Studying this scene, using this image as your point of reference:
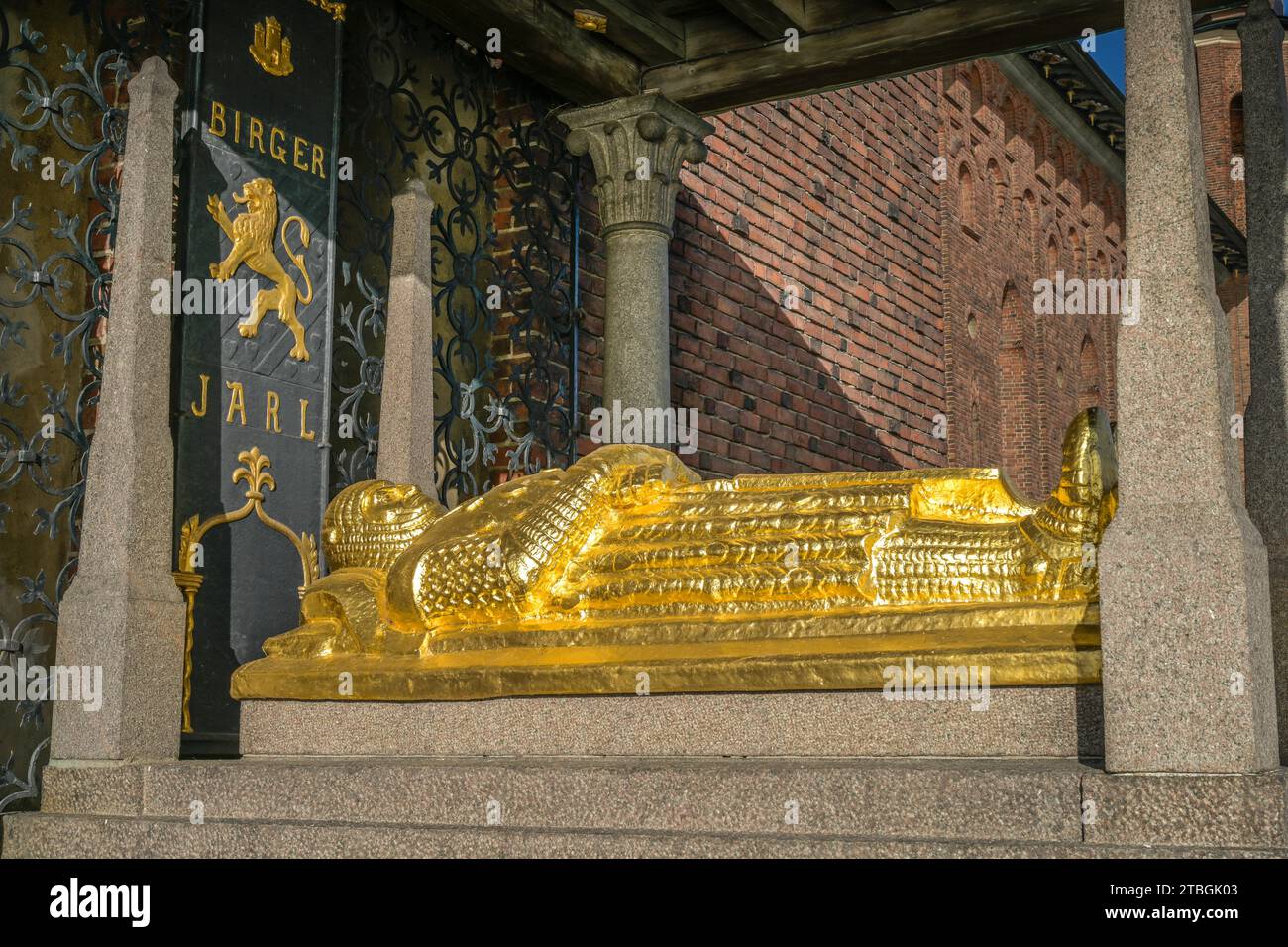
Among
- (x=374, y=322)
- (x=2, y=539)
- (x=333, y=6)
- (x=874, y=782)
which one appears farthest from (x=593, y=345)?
(x=874, y=782)

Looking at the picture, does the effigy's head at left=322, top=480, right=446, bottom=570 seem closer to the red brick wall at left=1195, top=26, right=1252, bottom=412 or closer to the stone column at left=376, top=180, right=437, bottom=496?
the stone column at left=376, top=180, right=437, bottom=496

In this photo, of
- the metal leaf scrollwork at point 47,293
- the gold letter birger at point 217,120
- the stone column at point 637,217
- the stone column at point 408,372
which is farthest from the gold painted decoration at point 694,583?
the stone column at point 637,217

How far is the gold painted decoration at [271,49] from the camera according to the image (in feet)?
17.8

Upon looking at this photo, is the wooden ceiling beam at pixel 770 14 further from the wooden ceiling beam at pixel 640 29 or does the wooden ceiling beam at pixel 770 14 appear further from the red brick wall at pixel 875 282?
the red brick wall at pixel 875 282

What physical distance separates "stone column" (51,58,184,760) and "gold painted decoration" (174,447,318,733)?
969 mm

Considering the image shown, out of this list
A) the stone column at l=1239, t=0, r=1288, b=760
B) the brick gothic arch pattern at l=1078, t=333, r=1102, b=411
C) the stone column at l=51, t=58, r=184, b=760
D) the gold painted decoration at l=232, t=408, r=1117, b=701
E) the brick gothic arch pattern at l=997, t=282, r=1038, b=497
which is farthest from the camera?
the brick gothic arch pattern at l=1078, t=333, r=1102, b=411

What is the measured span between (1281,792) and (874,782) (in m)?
0.67

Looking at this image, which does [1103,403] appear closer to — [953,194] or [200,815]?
[953,194]

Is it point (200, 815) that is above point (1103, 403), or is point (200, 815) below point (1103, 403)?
below

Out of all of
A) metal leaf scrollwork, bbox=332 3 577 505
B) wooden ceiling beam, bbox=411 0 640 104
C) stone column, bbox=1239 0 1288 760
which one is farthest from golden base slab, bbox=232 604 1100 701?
wooden ceiling beam, bbox=411 0 640 104

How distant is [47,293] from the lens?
4.75m

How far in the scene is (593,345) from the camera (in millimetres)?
7070

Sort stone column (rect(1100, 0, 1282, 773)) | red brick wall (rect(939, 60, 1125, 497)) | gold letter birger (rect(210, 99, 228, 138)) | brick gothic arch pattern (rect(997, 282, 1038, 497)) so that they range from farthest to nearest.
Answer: brick gothic arch pattern (rect(997, 282, 1038, 497))
red brick wall (rect(939, 60, 1125, 497))
gold letter birger (rect(210, 99, 228, 138))
stone column (rect(1100, 0, 1282, 773))

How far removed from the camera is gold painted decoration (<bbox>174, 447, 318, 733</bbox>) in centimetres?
485
